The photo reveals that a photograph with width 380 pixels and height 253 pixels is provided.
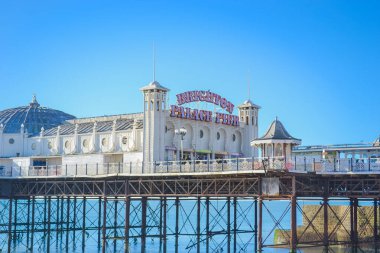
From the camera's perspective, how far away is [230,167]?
193 feet

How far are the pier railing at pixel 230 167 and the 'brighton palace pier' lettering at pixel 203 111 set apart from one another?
6.67 m

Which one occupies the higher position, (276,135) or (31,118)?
(31,118)

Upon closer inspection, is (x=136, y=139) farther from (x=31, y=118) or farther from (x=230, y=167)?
(x=31, y=118)

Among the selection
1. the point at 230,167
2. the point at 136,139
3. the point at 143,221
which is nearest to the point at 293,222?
the point at 230,167

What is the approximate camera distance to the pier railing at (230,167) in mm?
55062

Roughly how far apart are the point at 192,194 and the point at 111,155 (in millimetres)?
15339

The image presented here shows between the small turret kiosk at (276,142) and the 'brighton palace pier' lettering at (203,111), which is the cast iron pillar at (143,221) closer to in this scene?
the 'brighton palace pier' lettering at (203,111)

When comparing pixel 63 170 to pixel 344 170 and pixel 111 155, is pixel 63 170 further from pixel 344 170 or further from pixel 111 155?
pixel 344 170

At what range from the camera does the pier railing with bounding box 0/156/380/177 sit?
181 feet

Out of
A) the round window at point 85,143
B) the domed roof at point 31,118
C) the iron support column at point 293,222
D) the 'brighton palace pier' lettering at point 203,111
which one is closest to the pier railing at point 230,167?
A: the iron support column at point 293,222

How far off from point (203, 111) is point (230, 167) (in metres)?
17.8

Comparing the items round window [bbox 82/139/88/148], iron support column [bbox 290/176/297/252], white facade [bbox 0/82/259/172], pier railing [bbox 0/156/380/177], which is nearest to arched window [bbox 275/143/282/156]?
pier railing [bbox 0/156/380/177]

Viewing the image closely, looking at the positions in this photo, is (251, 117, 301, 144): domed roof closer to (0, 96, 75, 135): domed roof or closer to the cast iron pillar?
the cast iron pillar

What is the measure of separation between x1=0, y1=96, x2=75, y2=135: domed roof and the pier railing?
16.6m
